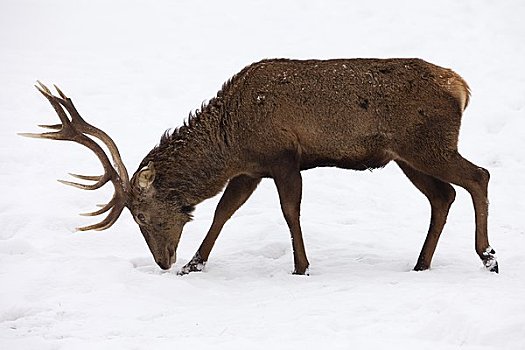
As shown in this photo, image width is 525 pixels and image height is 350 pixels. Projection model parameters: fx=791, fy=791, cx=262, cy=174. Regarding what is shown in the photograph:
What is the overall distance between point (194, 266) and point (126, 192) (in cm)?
98

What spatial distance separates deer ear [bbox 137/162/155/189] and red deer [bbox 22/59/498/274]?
10mm

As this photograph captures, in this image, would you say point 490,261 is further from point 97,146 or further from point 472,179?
point 97,146

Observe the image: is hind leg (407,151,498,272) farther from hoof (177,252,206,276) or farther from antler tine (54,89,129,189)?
antler tine (54,89,129,189)

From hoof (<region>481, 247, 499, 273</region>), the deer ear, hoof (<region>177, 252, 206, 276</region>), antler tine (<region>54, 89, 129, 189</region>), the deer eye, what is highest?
antler tine (<region>54, 89, 129, 189</region>)

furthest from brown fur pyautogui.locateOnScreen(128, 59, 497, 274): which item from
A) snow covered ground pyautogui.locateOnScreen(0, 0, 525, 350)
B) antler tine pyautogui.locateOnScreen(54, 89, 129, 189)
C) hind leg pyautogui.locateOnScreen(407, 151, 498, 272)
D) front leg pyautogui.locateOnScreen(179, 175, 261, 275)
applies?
snow covered ground pyautogui.locateOnScreen(0, 0, 525, 350)

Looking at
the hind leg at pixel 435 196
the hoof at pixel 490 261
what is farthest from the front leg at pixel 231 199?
the hoof at pixel 490 261

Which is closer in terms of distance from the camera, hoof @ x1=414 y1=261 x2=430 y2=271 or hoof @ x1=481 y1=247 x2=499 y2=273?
hoof @ x1=481 y1=247 x2=499 y2=273

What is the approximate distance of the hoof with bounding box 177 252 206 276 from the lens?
7.71 m

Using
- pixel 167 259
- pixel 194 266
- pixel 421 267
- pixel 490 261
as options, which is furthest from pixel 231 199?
pixel 490 261

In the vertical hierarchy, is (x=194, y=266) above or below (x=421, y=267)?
below

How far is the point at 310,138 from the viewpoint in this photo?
288 inches

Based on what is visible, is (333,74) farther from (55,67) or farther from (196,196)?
(55,67)

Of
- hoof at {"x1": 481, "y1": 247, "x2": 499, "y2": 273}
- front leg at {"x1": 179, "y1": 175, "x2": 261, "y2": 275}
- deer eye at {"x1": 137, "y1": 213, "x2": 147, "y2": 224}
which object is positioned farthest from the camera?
front leg at {"x1": 179, "y1": 175, "x2": 261, "y2": 275}

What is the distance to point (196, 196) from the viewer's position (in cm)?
777
